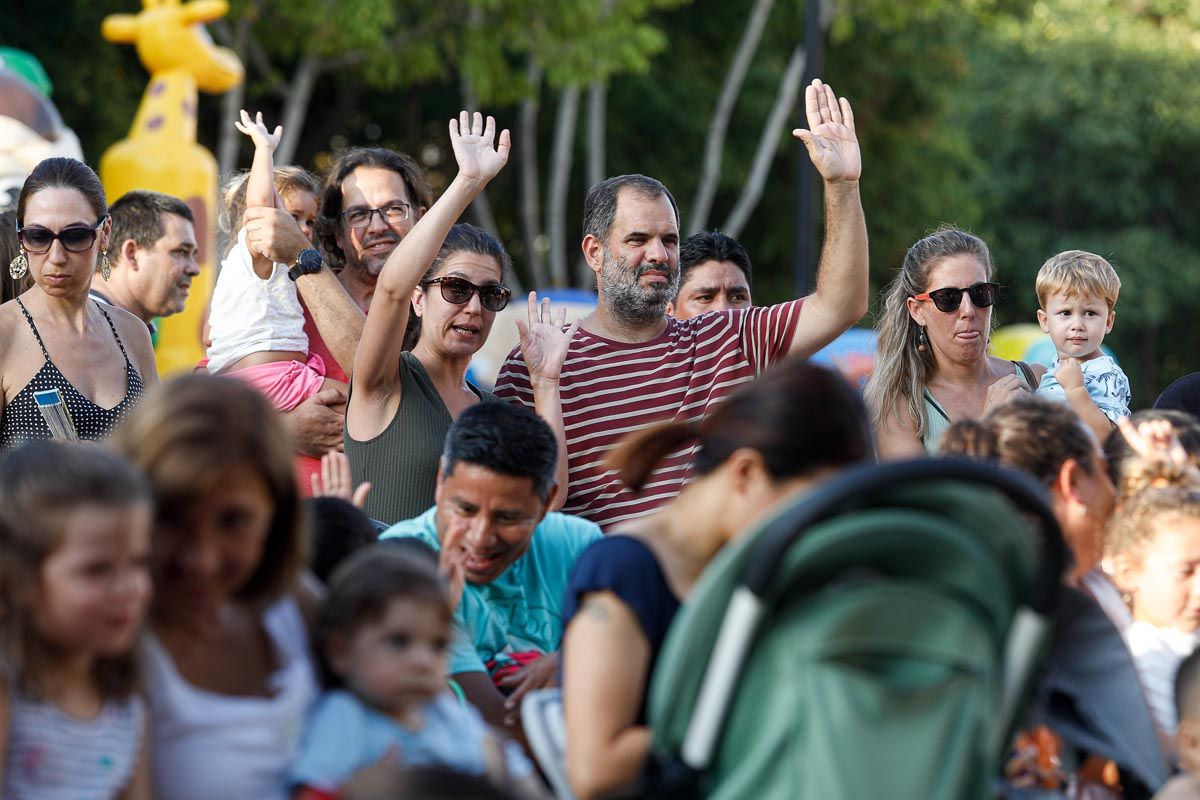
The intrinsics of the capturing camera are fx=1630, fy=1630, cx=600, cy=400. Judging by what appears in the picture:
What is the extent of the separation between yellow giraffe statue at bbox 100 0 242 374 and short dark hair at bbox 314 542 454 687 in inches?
405

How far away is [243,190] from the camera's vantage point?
233 inches

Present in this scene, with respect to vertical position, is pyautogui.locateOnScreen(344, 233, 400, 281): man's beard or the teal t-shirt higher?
pyautogui.locateOnScreen(344, 233, 400, 281): man's beard

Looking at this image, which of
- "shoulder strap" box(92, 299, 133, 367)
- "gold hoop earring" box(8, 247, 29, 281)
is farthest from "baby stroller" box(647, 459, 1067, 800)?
"gold hoop earring" box(8, 247, 29, 281)

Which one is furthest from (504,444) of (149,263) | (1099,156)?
(1099,156)

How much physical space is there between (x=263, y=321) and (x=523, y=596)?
1.74 m

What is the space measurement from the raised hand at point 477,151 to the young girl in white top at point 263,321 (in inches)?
27.4

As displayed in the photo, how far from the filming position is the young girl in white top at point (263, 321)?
17.0 ft

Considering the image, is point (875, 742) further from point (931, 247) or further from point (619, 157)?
point (619, 157)

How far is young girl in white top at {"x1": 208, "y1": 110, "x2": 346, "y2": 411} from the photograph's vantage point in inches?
204

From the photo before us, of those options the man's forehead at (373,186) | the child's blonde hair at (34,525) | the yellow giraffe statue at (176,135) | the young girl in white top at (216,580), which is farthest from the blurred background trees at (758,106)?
the child's blonde hair at (34,525)

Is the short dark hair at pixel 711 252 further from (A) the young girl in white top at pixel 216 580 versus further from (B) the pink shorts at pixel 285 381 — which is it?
(A) the young girl in white top at pixel 216 580

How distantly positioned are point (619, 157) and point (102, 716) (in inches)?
780

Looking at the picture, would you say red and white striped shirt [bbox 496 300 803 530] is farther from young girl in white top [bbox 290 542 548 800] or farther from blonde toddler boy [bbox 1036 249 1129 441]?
young girl in white top [bbox 290 542 548 800]

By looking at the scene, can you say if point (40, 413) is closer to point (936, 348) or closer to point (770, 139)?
point (936, 348)
